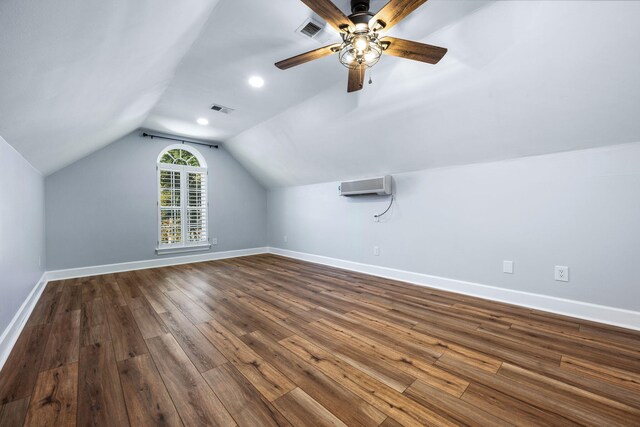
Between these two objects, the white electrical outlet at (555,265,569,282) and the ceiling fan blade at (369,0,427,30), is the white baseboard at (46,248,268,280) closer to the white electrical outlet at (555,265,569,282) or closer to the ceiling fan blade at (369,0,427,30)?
the ceiling fan blade at (369,0,427,30)

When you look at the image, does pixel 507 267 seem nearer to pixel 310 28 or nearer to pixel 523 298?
pixel 523 298

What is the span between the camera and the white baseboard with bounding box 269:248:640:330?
2.27 meters

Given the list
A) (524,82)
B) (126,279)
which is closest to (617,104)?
(524,82)

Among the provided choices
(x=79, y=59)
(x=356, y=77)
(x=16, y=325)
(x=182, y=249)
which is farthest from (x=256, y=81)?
(x=182, y=249)

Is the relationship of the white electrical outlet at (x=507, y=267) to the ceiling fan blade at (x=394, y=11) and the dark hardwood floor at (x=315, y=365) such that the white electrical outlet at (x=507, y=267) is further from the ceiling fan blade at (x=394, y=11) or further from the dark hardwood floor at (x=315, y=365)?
the ceiling fan blade at (x=394, y=11)

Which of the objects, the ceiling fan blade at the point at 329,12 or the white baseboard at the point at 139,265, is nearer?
the ceiling fan blade at the point at 329,12

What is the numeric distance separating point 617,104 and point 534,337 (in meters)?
1.98

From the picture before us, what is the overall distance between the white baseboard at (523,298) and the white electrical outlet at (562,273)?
0.64ft

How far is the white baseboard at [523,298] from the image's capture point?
227 centimetres

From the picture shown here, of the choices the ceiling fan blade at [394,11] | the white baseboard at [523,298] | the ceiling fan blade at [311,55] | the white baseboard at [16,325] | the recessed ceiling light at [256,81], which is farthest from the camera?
the recessed ceiling light at [256,81]

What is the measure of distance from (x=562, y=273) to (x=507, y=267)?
44 centimetres

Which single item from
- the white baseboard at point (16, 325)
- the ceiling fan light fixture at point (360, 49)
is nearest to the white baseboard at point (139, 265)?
the white baseboard at point (16, 325)

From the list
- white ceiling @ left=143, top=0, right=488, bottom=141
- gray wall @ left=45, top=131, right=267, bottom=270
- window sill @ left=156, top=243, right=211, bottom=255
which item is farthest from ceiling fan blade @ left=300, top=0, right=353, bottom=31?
window sill @ left=156, top=243, right=211, bottom=255

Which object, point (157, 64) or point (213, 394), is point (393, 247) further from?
point (157, 64)
